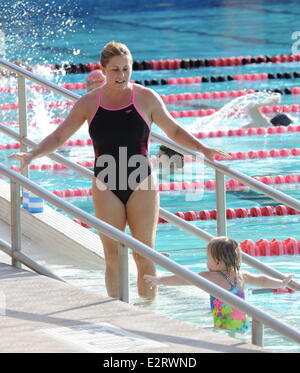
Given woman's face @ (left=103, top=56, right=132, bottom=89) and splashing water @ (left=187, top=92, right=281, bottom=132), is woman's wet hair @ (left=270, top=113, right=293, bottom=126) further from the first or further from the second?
woman's face @ (left=103, top=56, right=132, bottom=89)

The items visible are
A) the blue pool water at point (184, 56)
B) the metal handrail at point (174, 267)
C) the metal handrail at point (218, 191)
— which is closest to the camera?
the metal handrail at point (174, 267)

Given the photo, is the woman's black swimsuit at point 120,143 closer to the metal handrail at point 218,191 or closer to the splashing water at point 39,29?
the metal handrail at point 218,191

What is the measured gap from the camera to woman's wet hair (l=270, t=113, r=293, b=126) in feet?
39.0

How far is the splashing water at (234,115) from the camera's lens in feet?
40.5

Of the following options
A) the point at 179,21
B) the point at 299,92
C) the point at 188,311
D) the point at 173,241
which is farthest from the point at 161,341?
the point at 179,21

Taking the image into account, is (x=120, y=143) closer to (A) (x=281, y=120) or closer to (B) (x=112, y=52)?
(B) (x=112, y=52)

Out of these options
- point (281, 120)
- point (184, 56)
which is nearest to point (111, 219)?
point (281, 120)

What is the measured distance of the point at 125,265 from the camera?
4.23 metres

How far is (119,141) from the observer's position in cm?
442

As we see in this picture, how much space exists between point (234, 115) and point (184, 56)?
5442 millimetres

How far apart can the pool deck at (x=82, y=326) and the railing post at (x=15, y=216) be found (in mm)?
269

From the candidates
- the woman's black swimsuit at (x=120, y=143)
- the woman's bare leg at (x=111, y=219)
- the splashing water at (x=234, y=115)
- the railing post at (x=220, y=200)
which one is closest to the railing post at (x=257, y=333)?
the woman's bare leg at (x=111, y=219)
